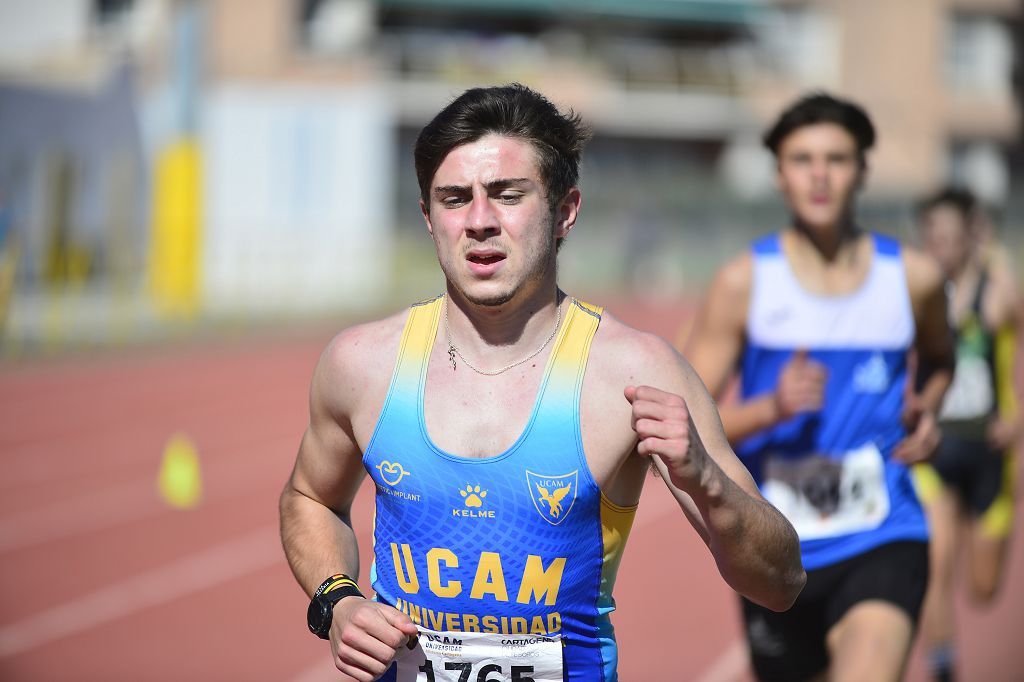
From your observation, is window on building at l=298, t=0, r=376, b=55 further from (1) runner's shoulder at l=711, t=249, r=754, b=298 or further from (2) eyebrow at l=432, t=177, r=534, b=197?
(2) eyebrow at l=432, t=177, r=534, b=197

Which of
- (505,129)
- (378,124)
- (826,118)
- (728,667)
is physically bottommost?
(728,667)

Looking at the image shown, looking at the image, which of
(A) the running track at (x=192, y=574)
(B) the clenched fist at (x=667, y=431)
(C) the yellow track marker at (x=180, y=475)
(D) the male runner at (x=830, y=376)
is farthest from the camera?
(C) the yellow track marker at (x=180, y=475)

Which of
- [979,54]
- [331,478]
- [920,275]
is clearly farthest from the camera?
[979,54]

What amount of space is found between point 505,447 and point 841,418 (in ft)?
5.51

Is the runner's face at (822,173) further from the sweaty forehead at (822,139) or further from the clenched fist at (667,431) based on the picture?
the clenched fist at (667,431)

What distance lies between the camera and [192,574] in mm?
8000

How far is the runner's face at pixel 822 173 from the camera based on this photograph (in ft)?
12.5

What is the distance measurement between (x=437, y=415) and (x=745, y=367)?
166cm

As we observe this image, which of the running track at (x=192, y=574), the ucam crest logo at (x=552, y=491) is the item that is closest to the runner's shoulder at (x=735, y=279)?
the ucam crest logo at (x=552, y=491)

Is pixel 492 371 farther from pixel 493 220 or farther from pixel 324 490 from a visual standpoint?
pixel 324 490

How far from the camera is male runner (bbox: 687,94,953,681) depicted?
3.66 m

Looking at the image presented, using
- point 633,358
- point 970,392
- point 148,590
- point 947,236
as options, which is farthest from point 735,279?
point 148,590

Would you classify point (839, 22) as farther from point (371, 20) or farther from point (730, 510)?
point (730, 510)

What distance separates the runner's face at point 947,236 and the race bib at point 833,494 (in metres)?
2.31
